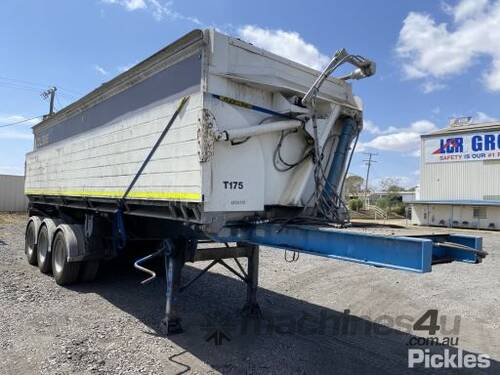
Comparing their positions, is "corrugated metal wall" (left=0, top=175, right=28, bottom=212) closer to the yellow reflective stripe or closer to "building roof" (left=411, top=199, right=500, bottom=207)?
the yellow reflective stripe

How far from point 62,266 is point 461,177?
32.1 meters

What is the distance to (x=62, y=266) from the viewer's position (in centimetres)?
835

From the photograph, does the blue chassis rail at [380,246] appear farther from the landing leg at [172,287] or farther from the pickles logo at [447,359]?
the pickles logo at [447,359]

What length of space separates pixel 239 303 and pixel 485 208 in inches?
1149

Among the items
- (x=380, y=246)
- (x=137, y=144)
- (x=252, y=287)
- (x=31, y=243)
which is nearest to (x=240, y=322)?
(x=252, y=287)

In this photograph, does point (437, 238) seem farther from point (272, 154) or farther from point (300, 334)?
point (300, 334)

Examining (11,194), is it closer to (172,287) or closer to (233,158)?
(172,287)

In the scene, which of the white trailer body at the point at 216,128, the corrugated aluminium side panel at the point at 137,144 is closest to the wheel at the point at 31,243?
the corrugated aluminium side panel at the point at 137,144

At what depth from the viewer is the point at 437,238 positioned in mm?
3863

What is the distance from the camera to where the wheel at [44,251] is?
30.2 ft

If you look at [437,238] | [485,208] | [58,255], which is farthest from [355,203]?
[437,238]

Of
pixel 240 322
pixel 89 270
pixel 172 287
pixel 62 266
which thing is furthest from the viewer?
pixel 89 270

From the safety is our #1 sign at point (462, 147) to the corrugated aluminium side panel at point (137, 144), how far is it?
30962 mm

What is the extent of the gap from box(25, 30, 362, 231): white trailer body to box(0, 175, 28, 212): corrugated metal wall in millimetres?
25740
